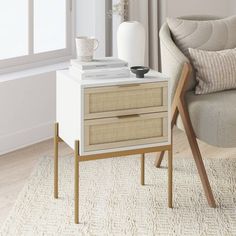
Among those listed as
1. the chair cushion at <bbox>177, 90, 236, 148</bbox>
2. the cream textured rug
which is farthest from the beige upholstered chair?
the cream textured rug

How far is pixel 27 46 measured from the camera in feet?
13.9

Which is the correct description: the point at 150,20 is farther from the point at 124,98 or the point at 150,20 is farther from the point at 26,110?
the point at 124,98

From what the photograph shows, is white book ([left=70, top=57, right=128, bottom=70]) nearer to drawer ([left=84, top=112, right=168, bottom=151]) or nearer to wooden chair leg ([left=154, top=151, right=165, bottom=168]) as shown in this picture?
drawer ([left=84, top=112, right=168, bottom=151])

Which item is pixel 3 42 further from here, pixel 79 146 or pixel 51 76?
pixel 79 146

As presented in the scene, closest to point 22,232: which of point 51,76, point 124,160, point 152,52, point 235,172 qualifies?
point 124,160

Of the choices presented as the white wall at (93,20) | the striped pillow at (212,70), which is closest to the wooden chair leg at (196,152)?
the striped pillow at (212,70)

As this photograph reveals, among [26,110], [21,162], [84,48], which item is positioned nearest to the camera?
[84,48]

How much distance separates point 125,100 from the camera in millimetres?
2824

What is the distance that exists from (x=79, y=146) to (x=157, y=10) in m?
2.04

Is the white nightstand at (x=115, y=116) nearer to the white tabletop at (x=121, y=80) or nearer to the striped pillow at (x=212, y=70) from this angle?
the white tabletop at (x=121, y=80)

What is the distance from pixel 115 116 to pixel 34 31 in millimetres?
1665

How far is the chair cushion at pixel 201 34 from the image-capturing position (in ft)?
11.3

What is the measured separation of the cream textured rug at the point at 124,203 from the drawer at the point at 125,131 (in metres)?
0.35

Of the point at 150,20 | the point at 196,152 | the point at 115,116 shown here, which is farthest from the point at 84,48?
the point at 150,20
